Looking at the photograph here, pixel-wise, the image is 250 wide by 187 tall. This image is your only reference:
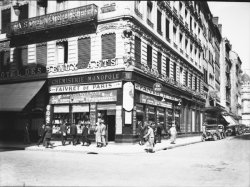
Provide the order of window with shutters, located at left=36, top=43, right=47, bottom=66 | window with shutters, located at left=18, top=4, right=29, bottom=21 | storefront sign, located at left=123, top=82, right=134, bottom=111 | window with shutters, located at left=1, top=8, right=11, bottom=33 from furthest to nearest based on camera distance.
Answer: window with shutters, located at left=1, top=8, right=11, bottom=33, window with shutters, located at left=18, top=4, right=29, bottom=21, window with shutters, located at left=36, top=43, right=47, bottom=66, storefront sign, located at left=123, top=82, right=134, bottom=111

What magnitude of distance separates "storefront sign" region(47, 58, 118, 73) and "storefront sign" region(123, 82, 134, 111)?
181 cm

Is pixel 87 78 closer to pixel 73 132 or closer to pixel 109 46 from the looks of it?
pixel 109 46

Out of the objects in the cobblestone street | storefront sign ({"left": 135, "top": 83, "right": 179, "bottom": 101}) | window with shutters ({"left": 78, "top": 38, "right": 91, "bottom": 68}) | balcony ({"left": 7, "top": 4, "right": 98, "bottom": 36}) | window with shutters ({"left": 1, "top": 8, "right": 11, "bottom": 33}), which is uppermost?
window with shutters ({"left": 1, "top": 8, "right": 11, "bottom": 33})

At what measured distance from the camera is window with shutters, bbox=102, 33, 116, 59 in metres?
23.6

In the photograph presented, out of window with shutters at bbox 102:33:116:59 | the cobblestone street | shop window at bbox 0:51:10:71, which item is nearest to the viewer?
the cobblestone street

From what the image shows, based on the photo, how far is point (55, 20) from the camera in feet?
83.3

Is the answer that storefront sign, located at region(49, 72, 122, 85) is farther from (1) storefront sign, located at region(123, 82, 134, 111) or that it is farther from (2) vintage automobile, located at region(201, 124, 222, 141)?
(2) vintage automobile, located at region(201, 124, 222, 141)

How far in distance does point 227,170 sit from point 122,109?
12.0 meters

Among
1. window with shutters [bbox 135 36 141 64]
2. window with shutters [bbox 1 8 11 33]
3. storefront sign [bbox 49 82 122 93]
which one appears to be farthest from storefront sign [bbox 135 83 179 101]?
window with shutters [bbox 1 8 11 33]

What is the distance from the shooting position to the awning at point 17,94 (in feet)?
81.4

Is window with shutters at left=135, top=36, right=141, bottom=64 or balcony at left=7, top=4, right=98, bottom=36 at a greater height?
balcony at left=7, top=4, right=98, bottom=36

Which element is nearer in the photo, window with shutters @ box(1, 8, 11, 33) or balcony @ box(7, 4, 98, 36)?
balcony @ box(7, 4, 98, 36)

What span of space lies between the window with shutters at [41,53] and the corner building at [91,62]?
0.08m

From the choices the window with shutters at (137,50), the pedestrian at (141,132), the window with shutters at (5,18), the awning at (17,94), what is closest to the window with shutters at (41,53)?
the awning at (17,94)
